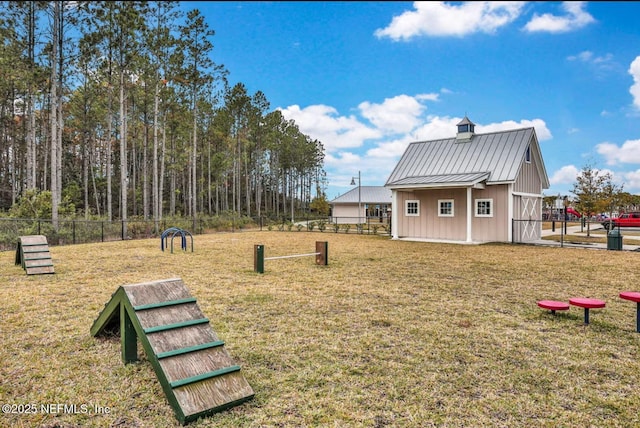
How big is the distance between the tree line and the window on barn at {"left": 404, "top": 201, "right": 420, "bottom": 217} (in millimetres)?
13325

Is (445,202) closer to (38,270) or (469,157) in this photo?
(469,157)

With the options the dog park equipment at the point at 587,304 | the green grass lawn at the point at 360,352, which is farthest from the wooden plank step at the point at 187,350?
the dog park equipment at the point at 587,304

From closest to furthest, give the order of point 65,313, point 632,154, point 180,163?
point 65,313, point 632,154, point 180,163

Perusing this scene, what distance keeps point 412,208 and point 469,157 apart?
11.8 feet

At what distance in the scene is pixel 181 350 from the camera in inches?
110

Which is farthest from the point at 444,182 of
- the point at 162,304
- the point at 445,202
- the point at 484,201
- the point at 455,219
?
the point at 162,304

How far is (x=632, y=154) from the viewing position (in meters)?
11.1

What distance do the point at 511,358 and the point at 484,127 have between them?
19844mm

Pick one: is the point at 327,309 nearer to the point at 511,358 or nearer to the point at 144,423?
the point at 511,358

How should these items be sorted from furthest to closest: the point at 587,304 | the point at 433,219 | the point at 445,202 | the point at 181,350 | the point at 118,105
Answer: the point at 118,105 → the point at 433,219 → the point at 445,202 → the point at 587,304 → the point at 181,350

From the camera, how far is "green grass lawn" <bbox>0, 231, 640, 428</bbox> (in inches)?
103

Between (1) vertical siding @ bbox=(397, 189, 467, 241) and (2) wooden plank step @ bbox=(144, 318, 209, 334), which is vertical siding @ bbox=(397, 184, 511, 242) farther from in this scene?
(2) wooden plank step @ bbox=(144, 318, 209, 334)

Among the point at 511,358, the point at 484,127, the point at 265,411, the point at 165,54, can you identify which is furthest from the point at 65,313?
the point at 484,127

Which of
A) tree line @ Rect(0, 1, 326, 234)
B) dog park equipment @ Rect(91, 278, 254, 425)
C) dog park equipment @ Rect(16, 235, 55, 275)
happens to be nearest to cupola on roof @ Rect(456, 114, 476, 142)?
tree line @ Rect(0, 1, 326, 234)
